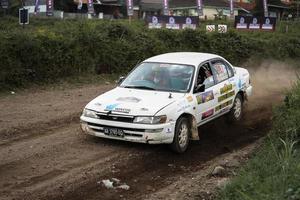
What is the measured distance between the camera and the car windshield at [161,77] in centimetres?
974

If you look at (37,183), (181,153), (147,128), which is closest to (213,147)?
(181,153)

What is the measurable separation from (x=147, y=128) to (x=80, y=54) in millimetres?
9293

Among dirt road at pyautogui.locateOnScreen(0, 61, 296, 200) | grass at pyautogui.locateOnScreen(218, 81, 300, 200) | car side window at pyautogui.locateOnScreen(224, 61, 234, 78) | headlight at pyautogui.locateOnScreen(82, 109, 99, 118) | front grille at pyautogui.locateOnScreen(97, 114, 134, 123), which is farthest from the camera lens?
car side window at pyautogui.locateOnScreen(224, 61, 234, 78)

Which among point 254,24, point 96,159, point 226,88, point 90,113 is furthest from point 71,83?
point 254,24

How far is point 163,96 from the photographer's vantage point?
30.5 feet

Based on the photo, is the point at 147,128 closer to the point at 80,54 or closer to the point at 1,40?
the point at 1,40

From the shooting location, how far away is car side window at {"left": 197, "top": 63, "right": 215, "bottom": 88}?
1013cm

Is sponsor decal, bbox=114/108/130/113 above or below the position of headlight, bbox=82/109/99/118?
above

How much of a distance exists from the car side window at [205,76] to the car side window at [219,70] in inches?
9.0

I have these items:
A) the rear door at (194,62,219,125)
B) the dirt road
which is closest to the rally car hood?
the rear door at (194,62,219,125)

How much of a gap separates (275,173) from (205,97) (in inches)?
146

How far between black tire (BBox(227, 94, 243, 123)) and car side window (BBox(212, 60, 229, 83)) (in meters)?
0.71

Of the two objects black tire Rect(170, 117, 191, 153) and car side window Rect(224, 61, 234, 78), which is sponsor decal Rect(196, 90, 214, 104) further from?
car side window Rect(224, 61, 234, 78)

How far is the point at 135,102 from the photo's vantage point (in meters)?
8.99
